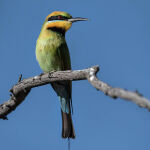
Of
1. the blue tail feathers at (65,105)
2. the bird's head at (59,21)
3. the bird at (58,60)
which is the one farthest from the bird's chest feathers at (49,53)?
the blue tail feathers at (65,105)

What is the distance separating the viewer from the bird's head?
3703 millimetres

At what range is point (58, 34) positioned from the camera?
3633 mm

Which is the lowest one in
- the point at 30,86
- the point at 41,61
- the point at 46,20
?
the point at 30,86

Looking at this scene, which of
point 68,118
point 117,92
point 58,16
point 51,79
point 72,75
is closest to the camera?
point 117,92

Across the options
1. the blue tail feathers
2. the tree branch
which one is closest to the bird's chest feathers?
the blue tail feathers

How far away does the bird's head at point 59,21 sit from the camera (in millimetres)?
3703

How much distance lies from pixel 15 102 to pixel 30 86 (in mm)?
209

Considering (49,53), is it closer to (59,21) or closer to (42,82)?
(59,21)

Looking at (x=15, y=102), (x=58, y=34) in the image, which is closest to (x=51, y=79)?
(x=15, y=102)

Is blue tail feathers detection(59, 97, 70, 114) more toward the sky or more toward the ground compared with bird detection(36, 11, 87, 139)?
more toward the ground

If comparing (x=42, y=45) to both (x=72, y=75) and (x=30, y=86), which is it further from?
(x=72, y=75)

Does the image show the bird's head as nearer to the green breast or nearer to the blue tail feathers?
the green breast

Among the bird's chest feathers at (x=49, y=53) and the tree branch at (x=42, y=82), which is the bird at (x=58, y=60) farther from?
the tree branch at (x=42, y=82)

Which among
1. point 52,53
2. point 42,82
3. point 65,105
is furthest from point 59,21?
point 42,82
